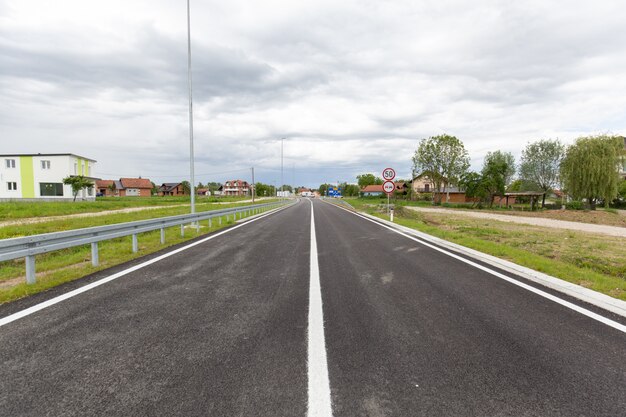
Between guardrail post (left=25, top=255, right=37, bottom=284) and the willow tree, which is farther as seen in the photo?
the willow tree

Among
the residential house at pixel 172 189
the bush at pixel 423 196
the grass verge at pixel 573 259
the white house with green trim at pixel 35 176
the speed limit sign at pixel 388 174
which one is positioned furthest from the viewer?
the residential house at pixel 172 189

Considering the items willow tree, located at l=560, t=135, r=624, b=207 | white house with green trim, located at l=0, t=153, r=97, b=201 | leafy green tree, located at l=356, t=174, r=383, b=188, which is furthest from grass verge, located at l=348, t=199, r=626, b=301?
leafy green tree, located at l=356, t=174, r=383, b=188

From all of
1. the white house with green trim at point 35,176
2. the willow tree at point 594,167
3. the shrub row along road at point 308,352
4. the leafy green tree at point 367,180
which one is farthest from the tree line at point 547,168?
the leafy green tree at point 367,180

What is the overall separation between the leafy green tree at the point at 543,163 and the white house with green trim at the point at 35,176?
77.9 m

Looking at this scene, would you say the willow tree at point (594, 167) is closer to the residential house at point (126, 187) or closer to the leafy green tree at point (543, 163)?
the leafy green tree at point (543, 163)

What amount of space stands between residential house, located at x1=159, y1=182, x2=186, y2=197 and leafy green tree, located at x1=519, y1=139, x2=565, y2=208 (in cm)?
11476

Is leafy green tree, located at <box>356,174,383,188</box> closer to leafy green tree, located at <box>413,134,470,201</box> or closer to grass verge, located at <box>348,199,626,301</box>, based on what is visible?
leafy green tree, located at <box>413,134,470,201</box>

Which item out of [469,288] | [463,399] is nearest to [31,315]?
[463,399]

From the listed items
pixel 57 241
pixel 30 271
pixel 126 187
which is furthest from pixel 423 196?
pixel 126 187

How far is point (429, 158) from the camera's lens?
58.5m

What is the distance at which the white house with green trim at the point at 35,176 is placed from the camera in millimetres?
44969

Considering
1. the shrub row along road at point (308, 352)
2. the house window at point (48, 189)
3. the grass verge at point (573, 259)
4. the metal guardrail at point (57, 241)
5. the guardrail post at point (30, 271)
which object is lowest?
the grass verge at point (573, 259)

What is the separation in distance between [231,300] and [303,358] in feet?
6.79

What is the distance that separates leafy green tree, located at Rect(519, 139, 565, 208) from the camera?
179ft
